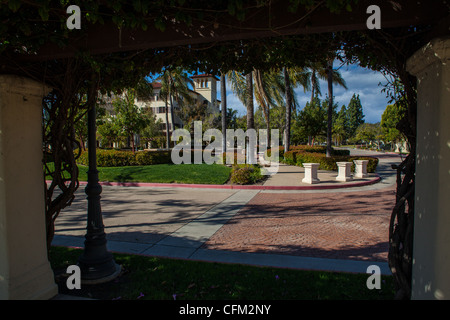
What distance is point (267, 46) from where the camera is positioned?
3600 mm

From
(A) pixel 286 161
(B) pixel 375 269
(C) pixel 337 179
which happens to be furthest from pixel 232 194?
(A) pixel 286 161

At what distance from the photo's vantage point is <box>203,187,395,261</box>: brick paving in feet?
17.4

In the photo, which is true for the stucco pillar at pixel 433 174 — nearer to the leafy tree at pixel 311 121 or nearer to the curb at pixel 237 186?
the curb at pixel 237 186

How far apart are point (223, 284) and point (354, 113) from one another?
110 metres

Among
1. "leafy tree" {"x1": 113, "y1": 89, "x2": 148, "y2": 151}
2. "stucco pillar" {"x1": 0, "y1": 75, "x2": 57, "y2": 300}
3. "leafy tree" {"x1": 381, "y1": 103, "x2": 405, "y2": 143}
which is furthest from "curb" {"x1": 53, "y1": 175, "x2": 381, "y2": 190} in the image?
"leafy tree" {"x1": 381, "y1": 103, "x2": 405, "y2": 143}

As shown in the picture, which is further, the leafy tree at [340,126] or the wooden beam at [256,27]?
the leafy tree at [340,126]

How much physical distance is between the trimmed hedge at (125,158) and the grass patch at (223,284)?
17.4 metres

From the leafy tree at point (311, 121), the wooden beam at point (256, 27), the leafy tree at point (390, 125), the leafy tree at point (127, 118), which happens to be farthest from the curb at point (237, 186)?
the leafy tree at point (390, 125)

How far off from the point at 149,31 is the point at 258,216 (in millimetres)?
6062

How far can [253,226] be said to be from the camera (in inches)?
271

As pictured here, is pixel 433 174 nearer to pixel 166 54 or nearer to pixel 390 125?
pixel 166 54

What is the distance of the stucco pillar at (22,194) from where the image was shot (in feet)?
9.38
